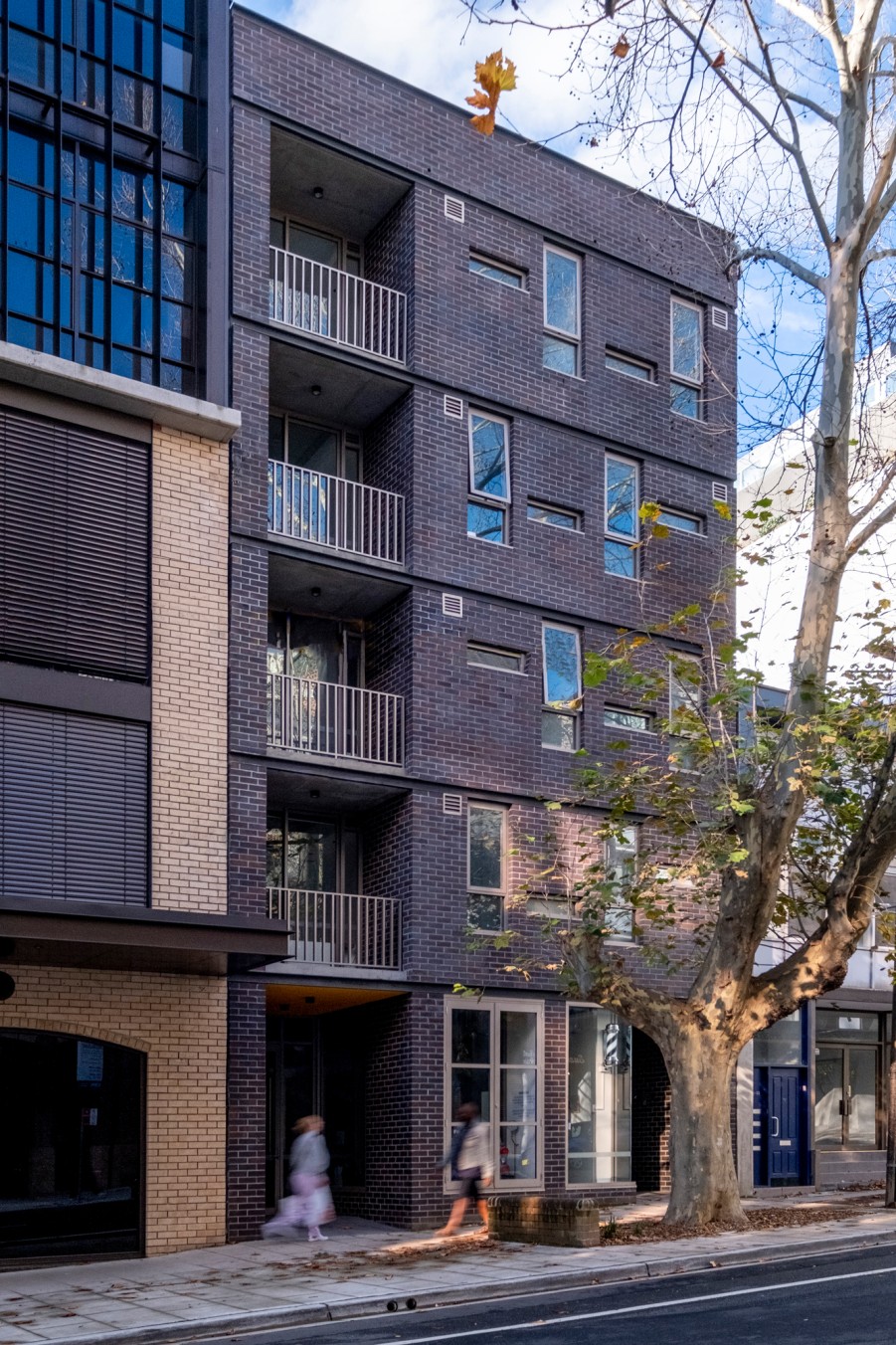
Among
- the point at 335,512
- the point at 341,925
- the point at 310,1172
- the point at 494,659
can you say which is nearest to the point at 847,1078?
the point at 494,659

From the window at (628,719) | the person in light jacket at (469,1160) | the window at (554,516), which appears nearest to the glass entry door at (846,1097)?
the window at (628,719)

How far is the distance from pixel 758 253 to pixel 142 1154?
40.5 ft

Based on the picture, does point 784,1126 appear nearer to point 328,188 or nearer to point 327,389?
point 327,389

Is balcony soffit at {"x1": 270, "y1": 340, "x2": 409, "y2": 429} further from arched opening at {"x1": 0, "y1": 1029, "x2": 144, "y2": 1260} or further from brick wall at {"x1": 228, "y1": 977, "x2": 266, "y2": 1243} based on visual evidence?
arched opening at {"x1": 0, "y1": 1029, "x2": 144, "y2": 1260}

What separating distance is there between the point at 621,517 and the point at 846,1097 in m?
12.3

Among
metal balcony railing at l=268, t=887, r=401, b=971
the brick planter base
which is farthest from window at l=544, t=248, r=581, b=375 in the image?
the brick planter base

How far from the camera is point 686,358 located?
90.2 feet

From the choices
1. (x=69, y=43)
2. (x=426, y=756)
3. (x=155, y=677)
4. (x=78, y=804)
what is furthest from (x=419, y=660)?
(x=69, y=43)

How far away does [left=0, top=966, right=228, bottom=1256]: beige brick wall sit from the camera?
17859mm

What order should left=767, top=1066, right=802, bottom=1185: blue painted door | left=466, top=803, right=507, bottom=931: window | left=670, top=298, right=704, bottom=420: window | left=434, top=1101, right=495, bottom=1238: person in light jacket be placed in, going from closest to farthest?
left=434, top=1101, right=495, bottom=1238: person in light jacket
left=466, top=803, right=507, bottom=931: window
left=670, top=298, right=704, bottom=420: window
left=767, top=1066, right=802, bottom=1185: blue painted door

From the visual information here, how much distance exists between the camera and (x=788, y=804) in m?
18.5

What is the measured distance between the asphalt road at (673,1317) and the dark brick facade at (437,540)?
6.32 m

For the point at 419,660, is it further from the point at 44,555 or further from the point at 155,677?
the point at 44,555

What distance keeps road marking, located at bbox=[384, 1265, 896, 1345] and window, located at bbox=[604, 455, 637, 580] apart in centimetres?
1288
